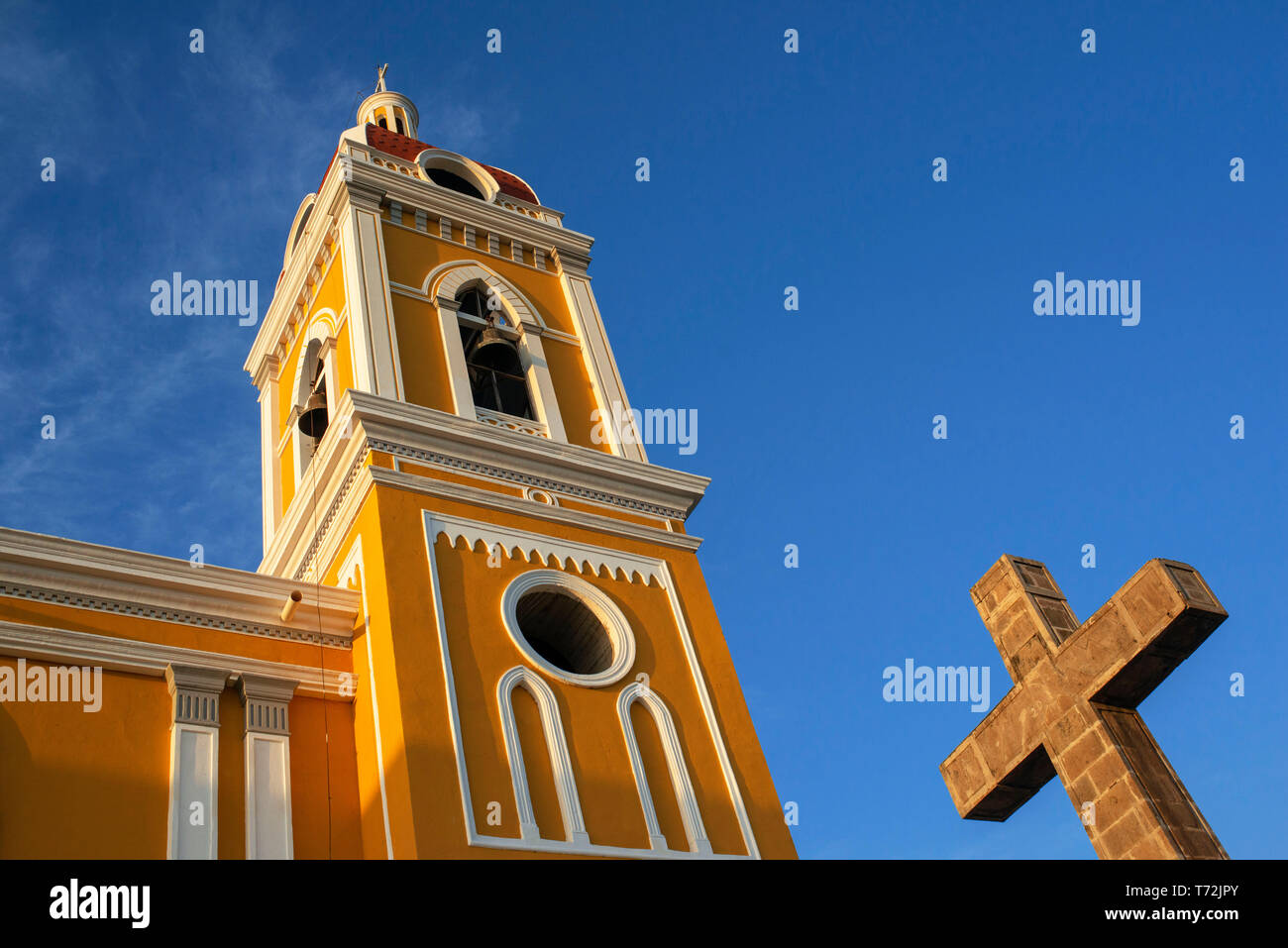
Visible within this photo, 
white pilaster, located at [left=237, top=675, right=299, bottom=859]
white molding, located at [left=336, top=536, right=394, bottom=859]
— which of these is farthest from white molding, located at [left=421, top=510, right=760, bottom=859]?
white pilaster, located at [left=237, top=675, right=299, bottom=859]

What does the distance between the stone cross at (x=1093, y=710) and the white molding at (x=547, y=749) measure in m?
3.74

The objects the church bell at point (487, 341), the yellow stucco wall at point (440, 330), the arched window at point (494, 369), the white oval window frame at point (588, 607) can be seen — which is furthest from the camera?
the arched window at point (494, 369)

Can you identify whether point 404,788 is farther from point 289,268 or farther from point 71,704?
point 289,268

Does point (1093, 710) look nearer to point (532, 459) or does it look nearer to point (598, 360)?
point (532, 459)

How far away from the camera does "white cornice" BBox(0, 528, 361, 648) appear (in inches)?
412

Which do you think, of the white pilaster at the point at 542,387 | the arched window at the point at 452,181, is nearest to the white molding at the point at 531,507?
the white pilaster at the point at 542,387

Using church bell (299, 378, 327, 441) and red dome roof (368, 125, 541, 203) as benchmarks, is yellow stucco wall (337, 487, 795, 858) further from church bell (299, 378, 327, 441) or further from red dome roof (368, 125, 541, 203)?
red dome roof (368, 125, 541, 203)

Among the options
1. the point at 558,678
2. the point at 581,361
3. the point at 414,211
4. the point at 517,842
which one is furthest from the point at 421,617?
the point at 414,211

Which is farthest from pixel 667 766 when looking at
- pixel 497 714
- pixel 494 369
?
pixel 494 369

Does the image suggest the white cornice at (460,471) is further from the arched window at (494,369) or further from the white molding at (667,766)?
the white molding at (667,766)

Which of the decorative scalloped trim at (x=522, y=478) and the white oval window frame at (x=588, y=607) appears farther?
the decorative scalloped trim at (x=522, y=478)

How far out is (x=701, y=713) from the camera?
39.1 ft

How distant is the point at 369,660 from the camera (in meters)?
11.0

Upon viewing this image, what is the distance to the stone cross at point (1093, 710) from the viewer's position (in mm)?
6164
